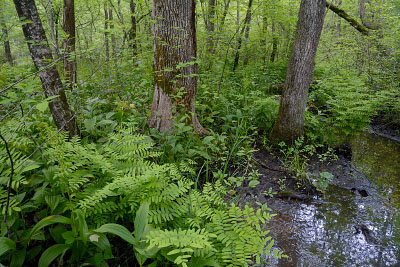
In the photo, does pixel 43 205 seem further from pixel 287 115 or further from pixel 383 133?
pixel 383 133

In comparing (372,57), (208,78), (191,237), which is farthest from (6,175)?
(372,57)

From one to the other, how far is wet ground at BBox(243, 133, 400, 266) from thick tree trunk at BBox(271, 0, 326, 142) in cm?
78

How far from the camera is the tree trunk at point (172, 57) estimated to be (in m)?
3.85

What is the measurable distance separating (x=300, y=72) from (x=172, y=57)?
2.58m

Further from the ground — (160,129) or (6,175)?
(6,175)

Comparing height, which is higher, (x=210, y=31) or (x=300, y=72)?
(x=210, y=31)

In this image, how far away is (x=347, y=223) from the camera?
3.23 meters

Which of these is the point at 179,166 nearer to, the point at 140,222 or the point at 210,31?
the point at 140,222

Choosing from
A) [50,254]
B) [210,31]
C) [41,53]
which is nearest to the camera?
[50,254]

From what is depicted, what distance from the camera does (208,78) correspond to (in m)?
6.50

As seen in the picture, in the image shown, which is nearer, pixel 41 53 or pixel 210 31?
pixel 41 53

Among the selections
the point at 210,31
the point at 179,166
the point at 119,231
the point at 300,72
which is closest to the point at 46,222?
the point at 119,231

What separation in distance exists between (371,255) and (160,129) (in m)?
3.49

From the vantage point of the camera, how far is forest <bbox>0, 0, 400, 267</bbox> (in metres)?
1.71
